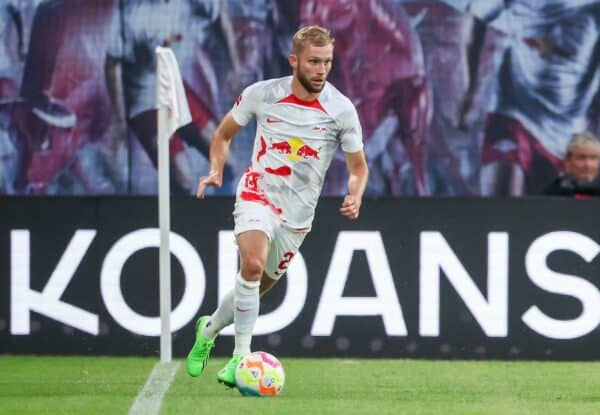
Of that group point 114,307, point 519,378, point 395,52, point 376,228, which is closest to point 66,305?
point 114,307

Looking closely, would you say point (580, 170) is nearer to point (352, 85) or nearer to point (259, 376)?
point (352, 85)

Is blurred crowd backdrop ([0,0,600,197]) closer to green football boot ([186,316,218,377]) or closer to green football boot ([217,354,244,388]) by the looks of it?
green football boot ([186,316,218,377])

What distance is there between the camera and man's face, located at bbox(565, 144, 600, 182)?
1236 cm

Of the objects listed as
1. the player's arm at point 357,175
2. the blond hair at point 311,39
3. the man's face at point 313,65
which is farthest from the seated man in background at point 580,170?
the blond hair at point 311,39

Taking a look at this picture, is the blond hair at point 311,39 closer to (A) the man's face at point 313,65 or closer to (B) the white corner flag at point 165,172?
(A) the man's face at point 313,65

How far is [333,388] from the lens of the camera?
9492 millimetres

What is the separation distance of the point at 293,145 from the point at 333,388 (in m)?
1.47

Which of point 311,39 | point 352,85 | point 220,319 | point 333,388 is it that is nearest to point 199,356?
point 220,319

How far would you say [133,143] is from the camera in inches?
554

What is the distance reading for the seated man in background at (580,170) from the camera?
12.1 metres

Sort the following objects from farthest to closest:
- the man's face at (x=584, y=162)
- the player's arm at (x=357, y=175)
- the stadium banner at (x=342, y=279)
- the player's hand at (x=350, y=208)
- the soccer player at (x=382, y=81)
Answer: the soccer player at (x=382, y=81) < the man's face at (x=584, y=162) < the stadium banner at (x=342, y=279) < the player's arm at (x=357, y=175) < the player's hand at (x=350, y=208)

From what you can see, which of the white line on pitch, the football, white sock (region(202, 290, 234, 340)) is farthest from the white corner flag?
the football

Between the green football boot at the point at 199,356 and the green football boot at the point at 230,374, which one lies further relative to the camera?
the green football boot at the point at 199,356

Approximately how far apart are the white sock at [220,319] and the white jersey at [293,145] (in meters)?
0.62
